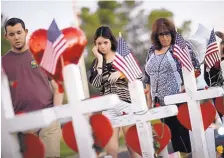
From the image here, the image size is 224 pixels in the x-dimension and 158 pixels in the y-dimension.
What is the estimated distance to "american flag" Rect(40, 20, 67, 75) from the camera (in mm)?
1758

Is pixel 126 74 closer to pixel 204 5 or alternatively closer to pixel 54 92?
pixel 54 92

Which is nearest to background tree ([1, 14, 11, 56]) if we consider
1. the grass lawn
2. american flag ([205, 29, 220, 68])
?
the grass lawn

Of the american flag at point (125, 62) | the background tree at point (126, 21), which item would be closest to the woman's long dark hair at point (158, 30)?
the background tree at point (126, 21)

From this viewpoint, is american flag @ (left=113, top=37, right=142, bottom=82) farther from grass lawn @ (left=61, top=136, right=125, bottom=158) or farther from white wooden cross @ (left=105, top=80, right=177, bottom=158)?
grass lawn @ (left=61, top=136, right=125, bottom=158)

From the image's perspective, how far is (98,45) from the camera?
86.1 inches

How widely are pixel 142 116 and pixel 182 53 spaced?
53 centimetres

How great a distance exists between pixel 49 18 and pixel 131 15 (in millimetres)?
568

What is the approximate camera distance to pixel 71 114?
1.78 m

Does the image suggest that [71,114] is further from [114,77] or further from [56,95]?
[114,77]

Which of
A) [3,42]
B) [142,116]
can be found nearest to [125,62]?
[142,116]

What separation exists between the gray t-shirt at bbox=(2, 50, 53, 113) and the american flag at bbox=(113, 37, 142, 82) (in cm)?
42

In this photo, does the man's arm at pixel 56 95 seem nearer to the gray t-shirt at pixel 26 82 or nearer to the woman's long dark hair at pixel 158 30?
the gray t-shirt at pixel 26 82

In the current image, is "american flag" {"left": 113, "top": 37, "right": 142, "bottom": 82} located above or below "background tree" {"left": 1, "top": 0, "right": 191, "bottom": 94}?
below

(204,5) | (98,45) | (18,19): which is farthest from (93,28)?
(204,5)
